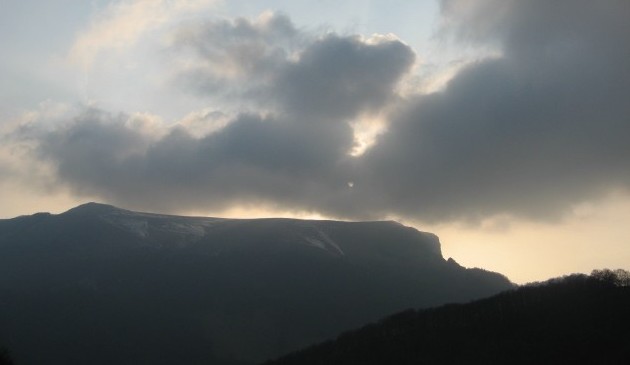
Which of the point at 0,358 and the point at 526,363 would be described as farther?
the point at 526,363

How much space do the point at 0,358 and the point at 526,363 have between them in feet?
466

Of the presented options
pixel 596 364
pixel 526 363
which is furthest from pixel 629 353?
pixel 526 363

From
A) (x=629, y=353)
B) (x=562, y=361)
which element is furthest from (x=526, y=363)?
(x=629, y=353)

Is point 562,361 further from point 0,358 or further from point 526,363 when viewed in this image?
point 0,358

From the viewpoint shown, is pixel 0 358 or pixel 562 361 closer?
pixel 0 358

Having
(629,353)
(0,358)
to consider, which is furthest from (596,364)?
(0,358)

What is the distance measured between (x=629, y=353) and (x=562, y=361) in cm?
1720

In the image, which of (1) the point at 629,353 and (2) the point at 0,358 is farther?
(1) the point at 629,353

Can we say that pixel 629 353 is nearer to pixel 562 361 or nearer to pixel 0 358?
pixel 562 361

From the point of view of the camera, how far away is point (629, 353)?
188625 millimetres

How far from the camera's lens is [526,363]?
7864 inches

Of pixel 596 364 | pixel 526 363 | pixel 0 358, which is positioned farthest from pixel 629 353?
pixel 0 358

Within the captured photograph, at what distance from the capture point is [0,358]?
342 feet

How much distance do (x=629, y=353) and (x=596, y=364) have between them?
8796mm
